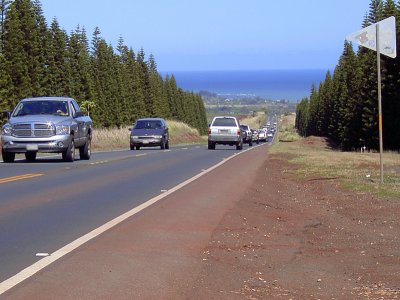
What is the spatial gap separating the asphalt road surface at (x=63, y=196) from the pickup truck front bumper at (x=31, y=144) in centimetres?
49

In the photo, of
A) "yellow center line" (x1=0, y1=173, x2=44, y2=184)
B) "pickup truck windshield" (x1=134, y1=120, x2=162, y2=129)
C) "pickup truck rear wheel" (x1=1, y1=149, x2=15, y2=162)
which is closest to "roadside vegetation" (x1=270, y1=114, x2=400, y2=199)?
"yellow center line" (x1=0, y1=173, x2=44, y2=184)

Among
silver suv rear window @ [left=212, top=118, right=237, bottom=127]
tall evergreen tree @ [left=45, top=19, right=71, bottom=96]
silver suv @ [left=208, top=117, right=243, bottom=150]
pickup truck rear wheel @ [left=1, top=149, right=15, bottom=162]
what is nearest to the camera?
pickup truck rear wheel @ [left=1, top=149, right=15, bottom=162]

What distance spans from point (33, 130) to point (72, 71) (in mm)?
54395

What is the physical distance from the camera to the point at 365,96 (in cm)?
6300

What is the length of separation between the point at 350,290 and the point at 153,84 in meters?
102

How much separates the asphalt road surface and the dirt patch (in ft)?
6.82

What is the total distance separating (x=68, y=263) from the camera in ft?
27.9

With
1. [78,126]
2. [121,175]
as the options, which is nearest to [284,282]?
[121,175]

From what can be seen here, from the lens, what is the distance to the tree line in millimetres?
61812

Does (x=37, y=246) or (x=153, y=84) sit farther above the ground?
(x=153, y=84)

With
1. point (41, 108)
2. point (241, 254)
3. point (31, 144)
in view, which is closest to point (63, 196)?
point (241, 254)

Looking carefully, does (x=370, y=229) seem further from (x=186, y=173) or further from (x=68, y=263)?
(x=186, y=173)

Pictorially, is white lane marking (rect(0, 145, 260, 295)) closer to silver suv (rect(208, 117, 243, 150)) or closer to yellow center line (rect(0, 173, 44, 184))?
yellow center line (rect(0, 173, 44, 184))

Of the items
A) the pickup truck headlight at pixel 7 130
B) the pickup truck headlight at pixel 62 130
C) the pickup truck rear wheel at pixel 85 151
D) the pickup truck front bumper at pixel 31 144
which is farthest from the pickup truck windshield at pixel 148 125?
the pickup truck headlight at pixel 7 130
